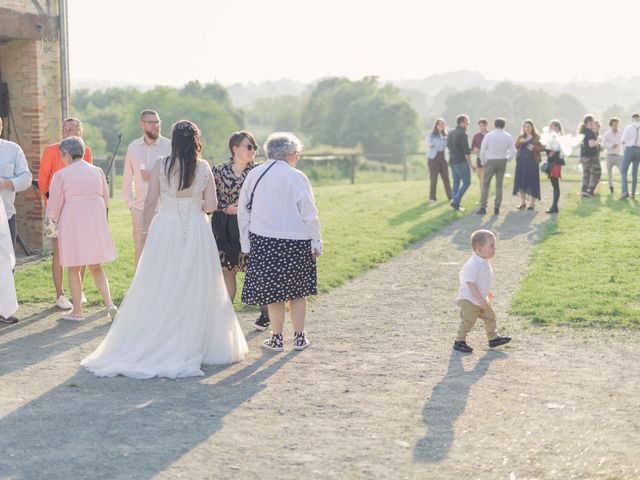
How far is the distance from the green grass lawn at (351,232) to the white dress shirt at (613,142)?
11.0ft

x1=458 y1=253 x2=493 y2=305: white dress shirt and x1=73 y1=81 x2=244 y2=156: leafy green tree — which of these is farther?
x1=73 y1=81 x2=244 y2=156: leafy green tree

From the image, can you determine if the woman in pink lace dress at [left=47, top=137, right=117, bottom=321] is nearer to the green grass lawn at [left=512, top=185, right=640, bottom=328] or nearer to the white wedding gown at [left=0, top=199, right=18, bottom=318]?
the white wedding gown at [left=0, top=199, right=18, bottom=318]

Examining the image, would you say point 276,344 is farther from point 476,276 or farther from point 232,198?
point 476,276

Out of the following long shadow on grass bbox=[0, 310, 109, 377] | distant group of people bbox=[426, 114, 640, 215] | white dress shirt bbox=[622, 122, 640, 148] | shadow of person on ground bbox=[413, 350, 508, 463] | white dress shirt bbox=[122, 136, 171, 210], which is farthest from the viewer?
white dress shirt bbox=[622, 122, 640, 148]

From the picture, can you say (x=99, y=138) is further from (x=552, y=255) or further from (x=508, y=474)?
(x=508, y=474)

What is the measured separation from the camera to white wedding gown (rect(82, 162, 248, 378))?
295 inches

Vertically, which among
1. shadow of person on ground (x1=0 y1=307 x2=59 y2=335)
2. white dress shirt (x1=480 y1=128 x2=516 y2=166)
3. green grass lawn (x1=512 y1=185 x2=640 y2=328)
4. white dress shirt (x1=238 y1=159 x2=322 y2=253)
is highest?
white dress shirt (x1=480 y1=128 x2=516 y2=166)

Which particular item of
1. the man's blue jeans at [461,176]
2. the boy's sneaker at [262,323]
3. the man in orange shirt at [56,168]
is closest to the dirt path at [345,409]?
the boy's sneaker at [262,323]

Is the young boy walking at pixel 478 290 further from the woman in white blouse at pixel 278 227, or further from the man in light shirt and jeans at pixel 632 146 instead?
the man in light shirt and jeans at pixel 632 146

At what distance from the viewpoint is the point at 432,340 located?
28.2 ft

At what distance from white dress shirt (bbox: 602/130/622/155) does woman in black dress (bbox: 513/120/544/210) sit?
3.95 m

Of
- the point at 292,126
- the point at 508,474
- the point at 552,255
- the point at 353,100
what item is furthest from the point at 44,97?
the point at 292,126

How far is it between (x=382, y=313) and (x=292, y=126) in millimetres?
167045

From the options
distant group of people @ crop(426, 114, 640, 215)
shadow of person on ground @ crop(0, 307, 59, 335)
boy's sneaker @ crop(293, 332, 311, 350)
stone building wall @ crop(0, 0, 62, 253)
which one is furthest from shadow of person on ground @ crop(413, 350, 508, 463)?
distant group of people @ crop(426, 114, 640, 215)
